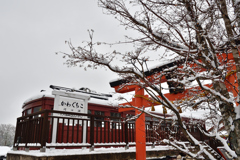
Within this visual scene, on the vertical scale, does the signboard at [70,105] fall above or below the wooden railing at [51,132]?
above

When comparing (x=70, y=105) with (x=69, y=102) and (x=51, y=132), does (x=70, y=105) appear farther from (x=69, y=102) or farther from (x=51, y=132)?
(x=51, y=132)

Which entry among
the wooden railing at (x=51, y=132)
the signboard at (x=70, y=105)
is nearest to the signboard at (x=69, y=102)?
the signboard at (x=70, y=105)

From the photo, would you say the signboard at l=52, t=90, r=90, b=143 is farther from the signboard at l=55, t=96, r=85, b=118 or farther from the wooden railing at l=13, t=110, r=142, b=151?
the wooden railing at l=13, t=110, r=142, b=151

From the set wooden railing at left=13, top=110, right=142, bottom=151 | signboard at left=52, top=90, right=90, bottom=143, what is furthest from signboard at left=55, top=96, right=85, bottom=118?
wooden railing at left=13, top=110, right=142, bottom=151

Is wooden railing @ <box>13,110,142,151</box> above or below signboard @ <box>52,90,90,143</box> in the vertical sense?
below

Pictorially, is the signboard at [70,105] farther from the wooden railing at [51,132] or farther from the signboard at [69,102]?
the wooden railing at [51,132]

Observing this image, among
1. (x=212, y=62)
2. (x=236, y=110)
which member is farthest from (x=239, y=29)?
(x=236, y=110)

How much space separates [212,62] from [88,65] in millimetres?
2114

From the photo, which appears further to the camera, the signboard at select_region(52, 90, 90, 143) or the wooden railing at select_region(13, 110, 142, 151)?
the signboard at select_region(52, 90, 90, 143)

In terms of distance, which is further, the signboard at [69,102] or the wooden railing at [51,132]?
the signboard at [69,102]

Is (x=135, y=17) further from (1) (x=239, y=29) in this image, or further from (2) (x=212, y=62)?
(1) (x=239, y=29)

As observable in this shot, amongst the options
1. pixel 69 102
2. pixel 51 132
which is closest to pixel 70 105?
pixel 69 102

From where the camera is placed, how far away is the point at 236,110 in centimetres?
238

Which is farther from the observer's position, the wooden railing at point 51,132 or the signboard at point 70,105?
the signboard at point 70,105
